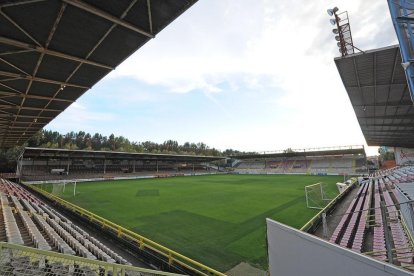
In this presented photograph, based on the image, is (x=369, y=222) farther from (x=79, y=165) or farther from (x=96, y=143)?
(x=96, y=143)

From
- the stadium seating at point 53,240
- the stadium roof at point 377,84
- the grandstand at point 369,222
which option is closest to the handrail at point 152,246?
the stadium seating at point 53,240

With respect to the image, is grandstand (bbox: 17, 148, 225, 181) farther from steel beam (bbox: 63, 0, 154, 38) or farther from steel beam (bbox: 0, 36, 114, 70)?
steel beam (bbox: 63, 0, 154, 38)

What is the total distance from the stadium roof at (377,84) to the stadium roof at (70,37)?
25.9 ft

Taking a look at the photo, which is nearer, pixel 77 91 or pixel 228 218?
pixel 77 91

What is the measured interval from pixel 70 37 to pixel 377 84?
46.0 feet

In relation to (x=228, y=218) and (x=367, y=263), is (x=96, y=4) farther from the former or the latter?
(x=228, y=218)

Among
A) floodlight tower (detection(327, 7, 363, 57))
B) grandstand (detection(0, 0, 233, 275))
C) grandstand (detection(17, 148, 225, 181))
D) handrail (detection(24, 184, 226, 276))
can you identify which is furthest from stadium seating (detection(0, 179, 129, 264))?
grandstand (detection(17, 148, 225, 181))

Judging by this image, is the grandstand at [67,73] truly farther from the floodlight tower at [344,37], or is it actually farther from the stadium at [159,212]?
the floodlight tower at [344,37]

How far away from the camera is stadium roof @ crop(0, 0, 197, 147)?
19.3 feet

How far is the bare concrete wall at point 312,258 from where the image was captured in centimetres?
311

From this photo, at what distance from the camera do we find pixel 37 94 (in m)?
11.7

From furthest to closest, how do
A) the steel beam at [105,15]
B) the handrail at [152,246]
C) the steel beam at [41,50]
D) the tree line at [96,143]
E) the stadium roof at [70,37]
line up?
1. the tree line at [96,143]
2. the handrail at [152,246]
3. the steel beam at [41,50]
4. the stadium roof at [70,37]
5. the steel beam at [105,15]

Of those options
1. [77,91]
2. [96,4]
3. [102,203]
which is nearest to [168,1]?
[96,4]

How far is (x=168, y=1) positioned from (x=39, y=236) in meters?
9.95
